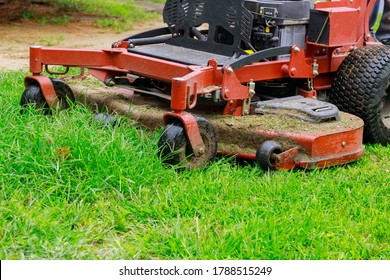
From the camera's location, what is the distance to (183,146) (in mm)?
4449

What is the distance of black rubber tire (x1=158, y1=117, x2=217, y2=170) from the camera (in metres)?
4.41

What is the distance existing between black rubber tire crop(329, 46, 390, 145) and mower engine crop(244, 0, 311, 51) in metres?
0.39

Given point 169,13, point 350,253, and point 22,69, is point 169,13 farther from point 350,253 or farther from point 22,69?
point 350,253

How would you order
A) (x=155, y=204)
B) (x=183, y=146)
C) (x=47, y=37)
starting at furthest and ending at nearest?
(x=47, y=37) → (x=183, y=146) → (x=155, y=204)

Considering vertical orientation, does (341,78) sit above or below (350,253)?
above

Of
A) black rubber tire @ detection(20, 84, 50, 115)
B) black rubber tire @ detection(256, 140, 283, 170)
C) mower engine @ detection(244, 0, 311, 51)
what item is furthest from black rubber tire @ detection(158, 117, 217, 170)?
black rubber tire @ detection(20, 84, 50, 115)

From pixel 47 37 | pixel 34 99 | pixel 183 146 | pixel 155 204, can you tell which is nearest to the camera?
pixel 155 204

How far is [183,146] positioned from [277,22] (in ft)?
4.22

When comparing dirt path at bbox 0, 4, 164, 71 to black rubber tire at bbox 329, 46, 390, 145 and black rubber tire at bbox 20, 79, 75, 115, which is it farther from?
black rubber tire at bbox 329, 46, 390, 145

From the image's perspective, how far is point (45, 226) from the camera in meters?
3.64

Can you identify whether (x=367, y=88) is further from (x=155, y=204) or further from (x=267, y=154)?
(x=155, y=204)

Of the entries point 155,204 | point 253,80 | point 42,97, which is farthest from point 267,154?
point 42,97
